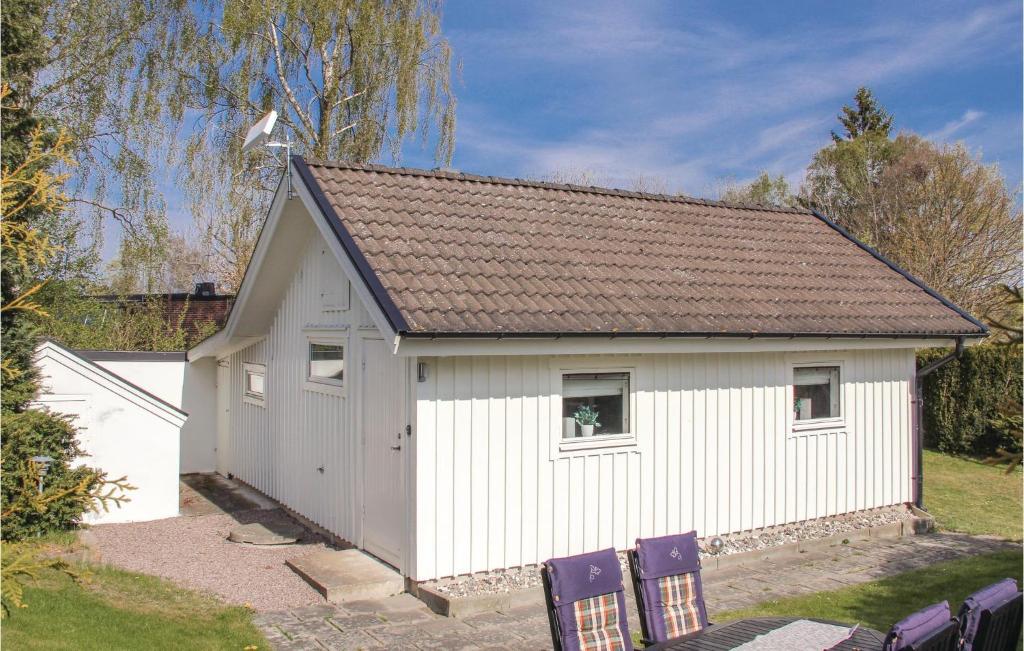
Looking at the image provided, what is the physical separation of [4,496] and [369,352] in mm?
4681

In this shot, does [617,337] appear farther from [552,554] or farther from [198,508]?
[198,508]

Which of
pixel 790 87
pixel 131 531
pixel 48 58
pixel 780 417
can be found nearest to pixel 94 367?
pixel 131 531

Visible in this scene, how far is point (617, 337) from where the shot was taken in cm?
879

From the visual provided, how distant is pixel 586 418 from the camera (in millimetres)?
9148

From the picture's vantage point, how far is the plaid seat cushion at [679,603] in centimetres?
607

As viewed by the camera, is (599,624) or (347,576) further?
(347,576)

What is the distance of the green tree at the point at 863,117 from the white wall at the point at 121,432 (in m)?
37.7

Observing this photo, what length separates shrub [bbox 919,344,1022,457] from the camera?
17.2 meters

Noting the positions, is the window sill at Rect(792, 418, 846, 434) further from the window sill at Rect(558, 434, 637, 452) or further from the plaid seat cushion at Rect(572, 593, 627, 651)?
the plaid seat cushion at Rect(572, 593, 627, 651)

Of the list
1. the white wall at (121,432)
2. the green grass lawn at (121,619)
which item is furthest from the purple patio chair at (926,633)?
the white wall at (121,432)

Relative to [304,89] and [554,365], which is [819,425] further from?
[304,89]

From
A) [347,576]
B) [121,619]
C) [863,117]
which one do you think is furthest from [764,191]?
[121,619]

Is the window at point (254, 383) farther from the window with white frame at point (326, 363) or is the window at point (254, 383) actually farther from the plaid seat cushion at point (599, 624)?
A: the plaid seat cushion at point (599, 624)

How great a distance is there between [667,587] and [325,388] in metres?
5.84
